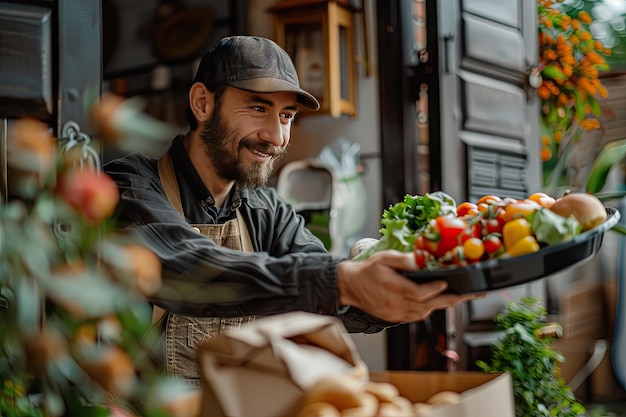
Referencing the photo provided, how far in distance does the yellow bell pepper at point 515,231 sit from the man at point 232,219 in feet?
0.57

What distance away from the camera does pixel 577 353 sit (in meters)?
4.50

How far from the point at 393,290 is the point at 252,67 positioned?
0.79 meters

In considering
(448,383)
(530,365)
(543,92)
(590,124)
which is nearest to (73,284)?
(448,383)

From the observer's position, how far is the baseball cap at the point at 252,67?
→ 1.97m

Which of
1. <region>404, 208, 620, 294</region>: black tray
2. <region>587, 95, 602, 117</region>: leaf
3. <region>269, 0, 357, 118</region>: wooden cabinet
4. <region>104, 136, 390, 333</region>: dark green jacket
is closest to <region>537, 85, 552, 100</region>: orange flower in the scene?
<region>587, 95, 602, 117</region>: leaf

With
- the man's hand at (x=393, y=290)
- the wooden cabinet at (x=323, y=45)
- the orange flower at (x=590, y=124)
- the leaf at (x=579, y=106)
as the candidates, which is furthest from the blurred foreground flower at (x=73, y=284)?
the orange flower at (x=590, y=124)

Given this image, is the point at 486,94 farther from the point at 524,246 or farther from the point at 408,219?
the point at 524,246

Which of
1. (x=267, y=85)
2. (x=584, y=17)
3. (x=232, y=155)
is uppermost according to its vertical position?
(x=584, y=17)

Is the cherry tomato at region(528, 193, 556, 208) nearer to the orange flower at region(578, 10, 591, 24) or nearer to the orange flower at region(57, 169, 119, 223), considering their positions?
the orange flower at region(57, 169, 119, 223)

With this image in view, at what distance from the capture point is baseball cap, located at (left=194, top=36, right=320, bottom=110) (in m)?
1.97

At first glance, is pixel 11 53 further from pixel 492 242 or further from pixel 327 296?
pixel 492 242

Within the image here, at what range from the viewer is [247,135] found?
6.68 feet

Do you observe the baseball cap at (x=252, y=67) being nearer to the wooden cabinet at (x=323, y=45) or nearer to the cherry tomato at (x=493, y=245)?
the cherry tomato at (x=493, y=245)

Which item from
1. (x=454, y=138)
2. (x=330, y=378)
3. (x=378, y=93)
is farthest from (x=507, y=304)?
(x=330, y=378)
